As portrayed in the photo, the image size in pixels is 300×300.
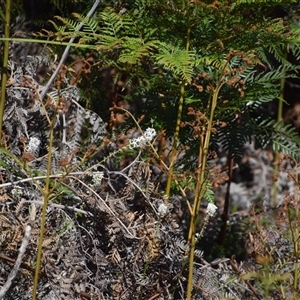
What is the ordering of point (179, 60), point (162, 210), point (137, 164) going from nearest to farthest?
point (179, 60)
point (162, 210)
point (137, 164)

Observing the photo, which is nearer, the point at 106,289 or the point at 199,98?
the point at 106,289

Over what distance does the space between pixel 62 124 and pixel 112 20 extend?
0.76 m

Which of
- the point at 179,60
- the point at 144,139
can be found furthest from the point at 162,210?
the point at 179,60

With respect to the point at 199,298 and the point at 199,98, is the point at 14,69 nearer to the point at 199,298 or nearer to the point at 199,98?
the point at 199,98

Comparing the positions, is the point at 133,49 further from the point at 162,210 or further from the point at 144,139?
the point at 162,210

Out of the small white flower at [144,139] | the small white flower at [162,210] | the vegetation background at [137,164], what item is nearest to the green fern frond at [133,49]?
the vegetation background at [137,164]

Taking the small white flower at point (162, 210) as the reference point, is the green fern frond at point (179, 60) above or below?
above

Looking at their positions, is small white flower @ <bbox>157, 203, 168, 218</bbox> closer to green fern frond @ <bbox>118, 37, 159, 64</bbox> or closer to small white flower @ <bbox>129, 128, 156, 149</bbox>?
small white flower @ <bbox>129, 128, 156, 149</bbox>

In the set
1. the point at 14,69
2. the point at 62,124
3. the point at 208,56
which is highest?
the point at 208,56

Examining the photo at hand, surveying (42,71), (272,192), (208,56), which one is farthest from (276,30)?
(272,192)

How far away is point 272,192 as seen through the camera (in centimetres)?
555

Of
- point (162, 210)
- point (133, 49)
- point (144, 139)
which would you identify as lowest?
point (162, 210)

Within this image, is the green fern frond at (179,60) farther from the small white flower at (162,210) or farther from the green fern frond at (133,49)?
the small white flower at (162,210)

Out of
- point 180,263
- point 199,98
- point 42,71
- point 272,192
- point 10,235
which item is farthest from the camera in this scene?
point 272,192
